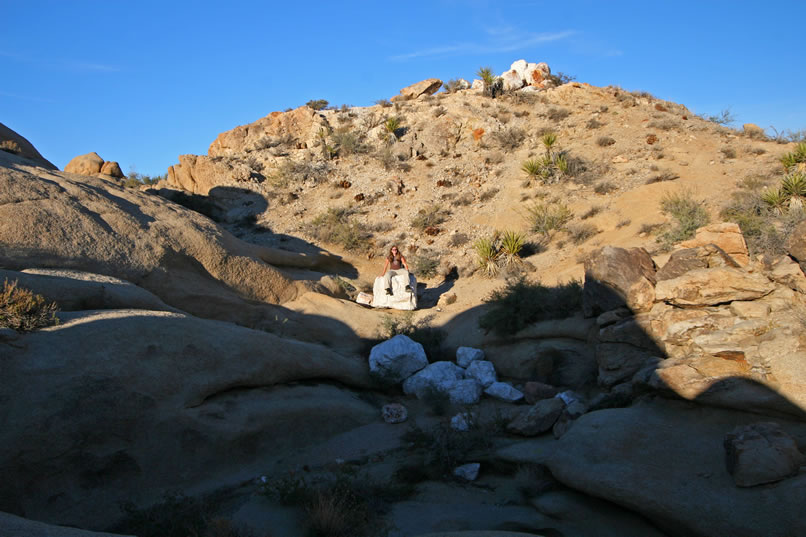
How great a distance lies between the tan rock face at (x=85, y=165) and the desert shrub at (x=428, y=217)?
1362cm

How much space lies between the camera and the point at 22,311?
5520mm

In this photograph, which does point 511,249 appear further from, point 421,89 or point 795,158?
point 421,89

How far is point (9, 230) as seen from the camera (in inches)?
301

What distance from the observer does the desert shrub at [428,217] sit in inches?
780

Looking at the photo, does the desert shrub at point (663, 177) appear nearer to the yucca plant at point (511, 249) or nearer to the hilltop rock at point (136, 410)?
the yucca plant at point (511, 249)

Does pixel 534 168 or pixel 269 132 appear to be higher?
pixel 269 132

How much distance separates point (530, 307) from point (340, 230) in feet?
37.1

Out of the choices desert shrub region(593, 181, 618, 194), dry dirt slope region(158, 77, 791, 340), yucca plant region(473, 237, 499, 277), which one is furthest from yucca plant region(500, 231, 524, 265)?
desert shrub region(593, 181, 618, 194)

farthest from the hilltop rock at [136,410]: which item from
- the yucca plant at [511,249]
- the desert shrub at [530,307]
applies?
the yucca plant at [511,249]

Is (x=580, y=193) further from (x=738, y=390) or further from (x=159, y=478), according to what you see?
(x=159, y=478)

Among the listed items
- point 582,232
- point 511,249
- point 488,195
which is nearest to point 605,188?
point 582,232

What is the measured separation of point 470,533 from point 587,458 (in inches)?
76.7

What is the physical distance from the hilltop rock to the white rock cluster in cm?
151

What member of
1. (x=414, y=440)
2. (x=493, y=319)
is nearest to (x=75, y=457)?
(x=414, y=440)
